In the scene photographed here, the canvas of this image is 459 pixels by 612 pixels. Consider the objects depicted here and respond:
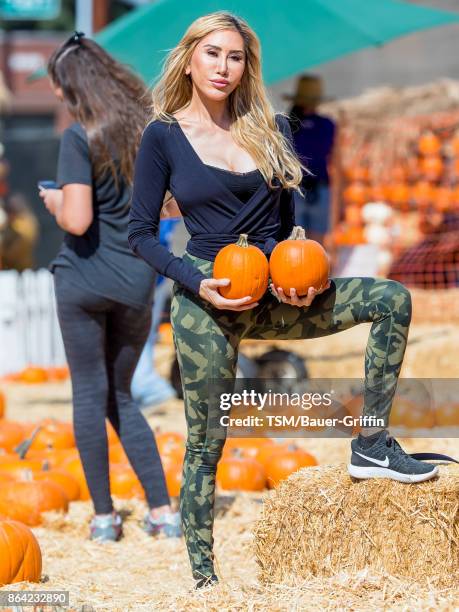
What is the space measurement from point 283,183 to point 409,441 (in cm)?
293

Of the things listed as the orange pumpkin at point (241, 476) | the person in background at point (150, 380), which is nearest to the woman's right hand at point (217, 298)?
the orange pumpkin at point (241, 476)

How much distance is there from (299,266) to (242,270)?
0.58 feet

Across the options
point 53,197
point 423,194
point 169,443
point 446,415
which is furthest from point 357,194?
point 53,197

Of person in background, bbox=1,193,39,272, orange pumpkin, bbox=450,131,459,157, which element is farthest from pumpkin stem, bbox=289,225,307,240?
orange pumpkin, bbox=450,131,459,157

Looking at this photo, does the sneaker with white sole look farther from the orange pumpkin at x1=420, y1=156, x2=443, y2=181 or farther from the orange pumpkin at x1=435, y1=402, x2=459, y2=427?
the orange pumpkin at x1=420, y1=156, x2=443, y2=181

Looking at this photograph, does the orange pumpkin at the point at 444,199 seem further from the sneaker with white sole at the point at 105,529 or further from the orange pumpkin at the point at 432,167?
the sneaker with white sole at the point at 105,529

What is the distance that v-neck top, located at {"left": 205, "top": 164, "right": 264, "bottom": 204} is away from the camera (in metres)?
3.27

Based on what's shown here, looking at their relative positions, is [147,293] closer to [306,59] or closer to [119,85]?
[119,85]

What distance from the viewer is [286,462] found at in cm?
526

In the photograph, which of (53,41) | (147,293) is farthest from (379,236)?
(53,41)

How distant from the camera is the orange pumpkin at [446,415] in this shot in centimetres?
621

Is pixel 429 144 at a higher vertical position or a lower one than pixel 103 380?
higher

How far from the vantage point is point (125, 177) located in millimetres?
4387

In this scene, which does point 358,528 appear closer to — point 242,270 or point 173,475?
point 242,270
